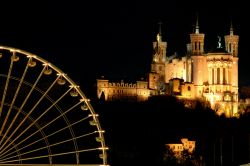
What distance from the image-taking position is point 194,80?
78.6m

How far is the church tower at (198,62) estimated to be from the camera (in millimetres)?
78375

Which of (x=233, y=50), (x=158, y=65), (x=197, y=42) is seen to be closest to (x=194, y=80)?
(x=197, y=42)

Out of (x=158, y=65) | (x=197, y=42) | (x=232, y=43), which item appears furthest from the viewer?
(x=232, y=43)

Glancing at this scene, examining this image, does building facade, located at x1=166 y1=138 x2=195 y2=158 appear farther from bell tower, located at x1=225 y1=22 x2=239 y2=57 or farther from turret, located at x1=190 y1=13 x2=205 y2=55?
bell tower, located at x1=225 y1=22 x2=239 y2=57

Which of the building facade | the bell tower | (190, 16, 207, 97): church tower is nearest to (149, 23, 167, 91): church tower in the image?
(190, 16, 207, 97): church tower

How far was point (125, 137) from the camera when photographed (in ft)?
168

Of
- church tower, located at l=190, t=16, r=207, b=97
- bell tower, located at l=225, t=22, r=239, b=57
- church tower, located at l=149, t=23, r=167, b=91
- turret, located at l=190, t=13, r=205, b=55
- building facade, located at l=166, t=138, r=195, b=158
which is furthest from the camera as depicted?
bell tower, located at l=225, t=22, r=239, b=57

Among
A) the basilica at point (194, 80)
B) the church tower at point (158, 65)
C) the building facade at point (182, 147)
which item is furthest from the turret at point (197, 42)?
the building facade at point (182, 147)

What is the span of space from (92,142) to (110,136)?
5352mm

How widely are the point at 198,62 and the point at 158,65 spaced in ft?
20.5

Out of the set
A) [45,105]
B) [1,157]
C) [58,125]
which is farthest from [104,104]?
[1,157]

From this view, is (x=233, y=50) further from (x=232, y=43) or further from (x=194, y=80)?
(x=194, y=80)

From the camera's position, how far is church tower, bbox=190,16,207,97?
78.4 metres

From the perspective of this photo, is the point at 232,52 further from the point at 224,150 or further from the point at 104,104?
the point at 224,150
